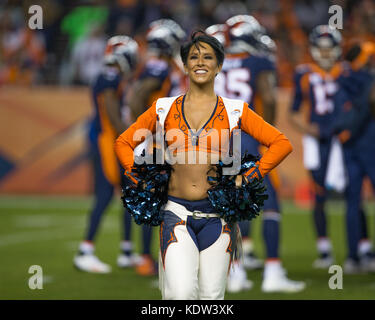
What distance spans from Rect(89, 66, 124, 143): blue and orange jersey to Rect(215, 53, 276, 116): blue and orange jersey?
1.35m

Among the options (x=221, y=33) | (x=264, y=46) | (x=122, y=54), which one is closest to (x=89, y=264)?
(x=122, y=54)

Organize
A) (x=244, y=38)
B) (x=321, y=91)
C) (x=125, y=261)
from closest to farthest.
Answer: (x=244, y=38) → (x=321, y=91) → (x=125, y=261)

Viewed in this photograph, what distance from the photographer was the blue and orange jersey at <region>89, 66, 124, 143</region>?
25.3 feet

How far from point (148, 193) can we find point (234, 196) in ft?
1.61

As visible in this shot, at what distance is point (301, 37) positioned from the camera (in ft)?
55.0

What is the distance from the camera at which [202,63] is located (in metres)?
4.25

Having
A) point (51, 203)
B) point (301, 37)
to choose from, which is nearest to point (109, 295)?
point (51, 203)

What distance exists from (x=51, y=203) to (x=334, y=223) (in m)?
5.14

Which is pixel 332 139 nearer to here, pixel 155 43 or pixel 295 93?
pixel 295 93
